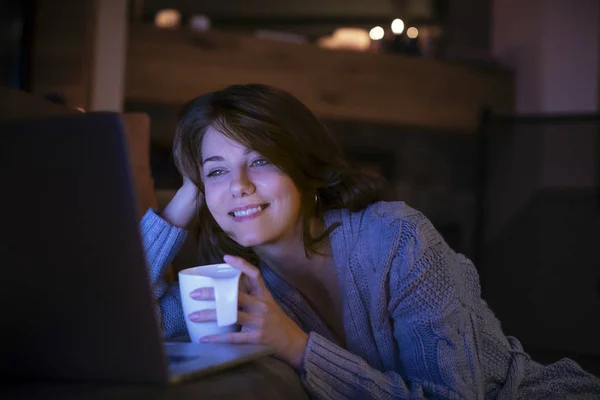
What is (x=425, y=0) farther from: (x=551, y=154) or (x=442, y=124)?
(x=551, y=154)

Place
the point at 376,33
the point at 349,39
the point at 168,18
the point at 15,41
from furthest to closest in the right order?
the point at 376,33 → the point at 349,39 → the point at 168,18 → the point at 15,41

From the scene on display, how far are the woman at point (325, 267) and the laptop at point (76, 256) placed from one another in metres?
0.25

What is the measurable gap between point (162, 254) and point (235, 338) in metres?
0.44

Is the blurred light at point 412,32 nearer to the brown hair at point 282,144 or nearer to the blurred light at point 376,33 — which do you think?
the blurred light at point 376,33

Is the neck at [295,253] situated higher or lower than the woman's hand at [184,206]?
lower

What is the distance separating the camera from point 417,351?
92cm

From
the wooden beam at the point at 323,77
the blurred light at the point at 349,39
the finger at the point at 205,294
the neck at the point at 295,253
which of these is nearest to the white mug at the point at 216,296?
the finger at the point at 205,294

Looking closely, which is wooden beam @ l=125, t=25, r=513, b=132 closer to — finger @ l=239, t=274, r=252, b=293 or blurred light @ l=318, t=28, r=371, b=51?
blurred light @ l=318, t=28, r=371, b=51

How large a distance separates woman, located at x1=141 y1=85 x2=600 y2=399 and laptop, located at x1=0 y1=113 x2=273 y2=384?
25 centimetres

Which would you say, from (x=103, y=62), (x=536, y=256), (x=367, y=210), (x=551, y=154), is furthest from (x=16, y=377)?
(x=551, y=154)

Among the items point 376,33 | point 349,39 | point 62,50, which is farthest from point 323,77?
point 62,50

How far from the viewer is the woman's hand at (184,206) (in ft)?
4.13

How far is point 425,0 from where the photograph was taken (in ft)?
13.2

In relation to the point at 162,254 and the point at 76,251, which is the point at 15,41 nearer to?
the point at 162,254
